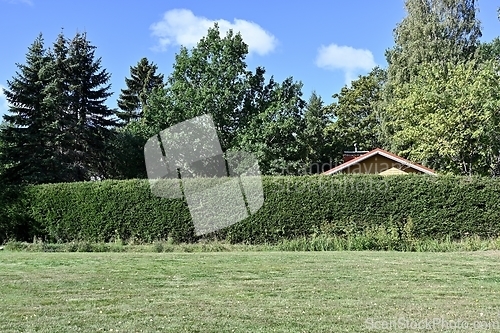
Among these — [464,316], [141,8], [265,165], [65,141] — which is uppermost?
[141,8]

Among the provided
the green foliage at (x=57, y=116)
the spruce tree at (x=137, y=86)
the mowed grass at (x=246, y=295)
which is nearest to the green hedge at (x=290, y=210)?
the mowed grass at (x=246, y=295)

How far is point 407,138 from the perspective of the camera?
2158cm

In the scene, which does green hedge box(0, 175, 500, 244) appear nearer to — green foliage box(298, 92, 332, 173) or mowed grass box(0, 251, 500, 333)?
mowed grass box(0, 251, 500, 333)

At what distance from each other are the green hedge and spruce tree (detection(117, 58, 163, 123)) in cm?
2521

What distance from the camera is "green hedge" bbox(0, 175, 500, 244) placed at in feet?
47.4

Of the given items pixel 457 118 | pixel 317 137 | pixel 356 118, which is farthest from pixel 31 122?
pixel 356 118

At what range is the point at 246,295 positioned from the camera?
6.06 metres

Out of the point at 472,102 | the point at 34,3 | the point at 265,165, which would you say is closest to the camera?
the point at 34,3

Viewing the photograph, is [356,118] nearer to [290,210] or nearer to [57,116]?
[57,116]

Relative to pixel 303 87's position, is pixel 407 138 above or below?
below

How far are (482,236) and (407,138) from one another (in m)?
8.00

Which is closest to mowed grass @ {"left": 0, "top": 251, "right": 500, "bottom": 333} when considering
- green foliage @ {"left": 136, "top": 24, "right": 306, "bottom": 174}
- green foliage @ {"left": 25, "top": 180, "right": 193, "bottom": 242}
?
green foliage @ {"left": 25, "top": 180, "right": 193, "bottom": 242}

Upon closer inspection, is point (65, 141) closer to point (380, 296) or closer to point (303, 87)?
point (303, 87)

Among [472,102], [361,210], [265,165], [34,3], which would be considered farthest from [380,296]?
[265,165]
